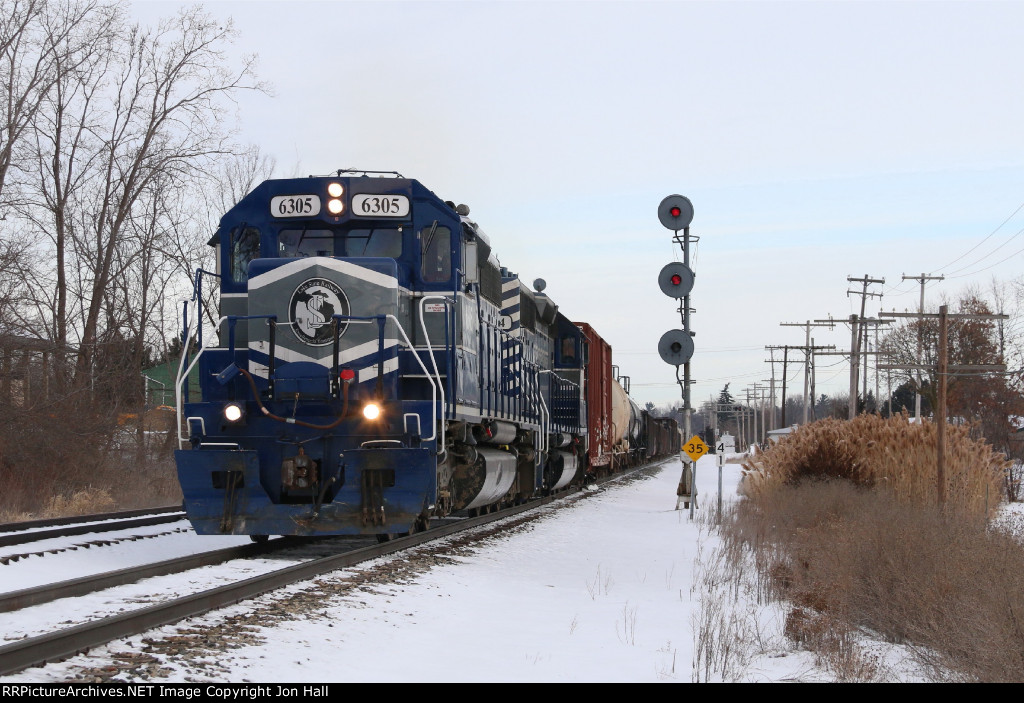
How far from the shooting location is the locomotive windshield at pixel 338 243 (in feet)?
35.2

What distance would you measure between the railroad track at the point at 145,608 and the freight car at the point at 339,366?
54 centimetres

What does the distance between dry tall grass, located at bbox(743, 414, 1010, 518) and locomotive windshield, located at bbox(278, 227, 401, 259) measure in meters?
10.9

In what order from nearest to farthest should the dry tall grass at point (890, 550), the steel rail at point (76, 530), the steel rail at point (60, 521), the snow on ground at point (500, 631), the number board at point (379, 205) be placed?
the snow on ground at point (500, 631) < the dry tall grass at point (890, 550) < the steel rail at point (76, 530) < the number board at point (379, 205) < the steel rail at point (60, 521)

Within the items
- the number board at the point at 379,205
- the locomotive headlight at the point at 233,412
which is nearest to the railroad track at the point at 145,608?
the locomotive headlight at the point at 233,412

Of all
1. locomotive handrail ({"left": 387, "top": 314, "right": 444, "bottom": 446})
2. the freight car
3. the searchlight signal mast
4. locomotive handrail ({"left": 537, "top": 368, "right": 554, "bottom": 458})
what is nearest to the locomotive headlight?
the freight car

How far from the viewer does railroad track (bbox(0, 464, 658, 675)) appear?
5043 mm

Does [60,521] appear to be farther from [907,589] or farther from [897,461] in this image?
[897,461]

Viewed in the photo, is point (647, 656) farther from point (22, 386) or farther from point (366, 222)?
point (22, 386)

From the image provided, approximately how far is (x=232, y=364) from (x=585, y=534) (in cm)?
592

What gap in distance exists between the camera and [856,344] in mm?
42312

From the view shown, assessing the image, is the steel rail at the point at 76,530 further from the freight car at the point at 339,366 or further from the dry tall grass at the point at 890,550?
the dry tall grass at the point at 890,550

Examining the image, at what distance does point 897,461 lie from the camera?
18.7 meters

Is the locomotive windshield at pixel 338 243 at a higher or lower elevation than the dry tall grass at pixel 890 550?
higher

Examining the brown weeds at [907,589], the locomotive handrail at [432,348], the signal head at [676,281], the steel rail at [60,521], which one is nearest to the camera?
the brown weeds at [907,589]
